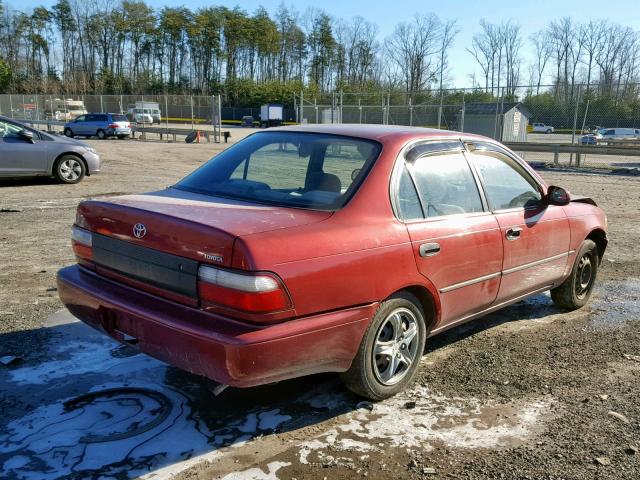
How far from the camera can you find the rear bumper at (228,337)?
2.82 m

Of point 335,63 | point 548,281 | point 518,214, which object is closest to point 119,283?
point 518,214

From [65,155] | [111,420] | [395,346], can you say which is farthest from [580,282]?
[65,155]

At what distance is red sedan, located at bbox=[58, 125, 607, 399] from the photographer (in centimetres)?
289

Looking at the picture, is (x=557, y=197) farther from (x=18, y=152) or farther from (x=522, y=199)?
(x=18, y=152)

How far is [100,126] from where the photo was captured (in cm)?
3678

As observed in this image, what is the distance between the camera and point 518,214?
446cm

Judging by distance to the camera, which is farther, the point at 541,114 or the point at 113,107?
the point at 113,107

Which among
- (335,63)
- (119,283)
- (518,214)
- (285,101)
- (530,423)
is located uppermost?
(335,63)

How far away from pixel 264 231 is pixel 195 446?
1.18 meters

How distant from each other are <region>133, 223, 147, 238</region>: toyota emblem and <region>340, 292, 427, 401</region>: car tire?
1343 millimetres

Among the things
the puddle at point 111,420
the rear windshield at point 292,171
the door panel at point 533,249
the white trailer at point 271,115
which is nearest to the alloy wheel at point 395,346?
the puddle at point 111,420

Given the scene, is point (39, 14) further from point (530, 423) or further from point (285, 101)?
point (530, 423)

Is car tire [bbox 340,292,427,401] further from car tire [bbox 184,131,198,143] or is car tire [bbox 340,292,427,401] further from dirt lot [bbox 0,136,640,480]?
car tire [bbox 184,131,198,143]

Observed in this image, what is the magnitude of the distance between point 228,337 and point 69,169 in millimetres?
11675
